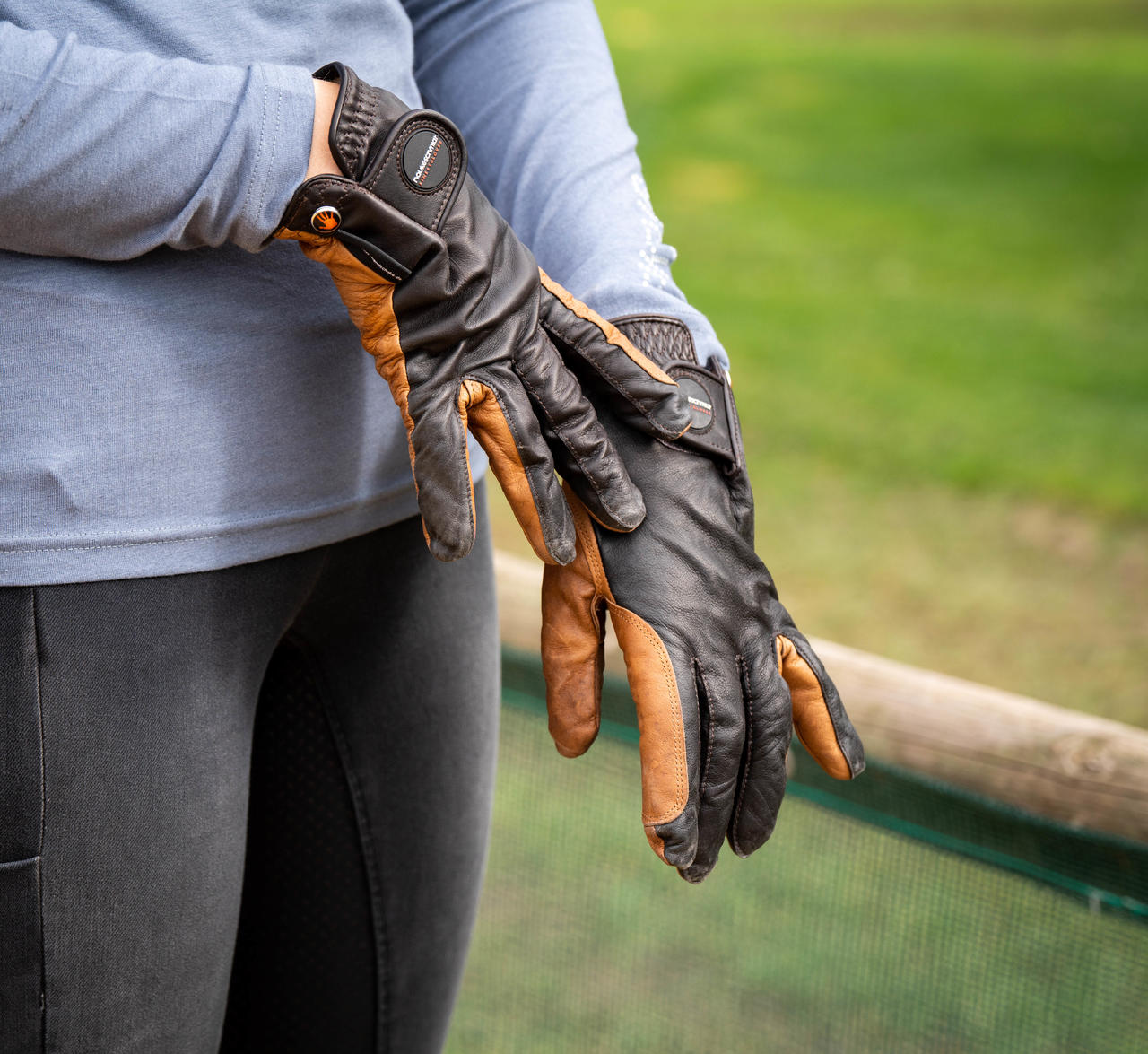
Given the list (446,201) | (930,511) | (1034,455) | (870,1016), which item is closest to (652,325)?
(446,201)

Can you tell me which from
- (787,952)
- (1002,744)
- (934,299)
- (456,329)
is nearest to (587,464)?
(456,329)

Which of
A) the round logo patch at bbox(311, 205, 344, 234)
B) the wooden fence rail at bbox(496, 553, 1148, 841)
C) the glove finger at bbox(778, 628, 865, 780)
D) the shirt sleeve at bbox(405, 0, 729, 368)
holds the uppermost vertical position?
the round logo patch at bbox(311, 205, 344, 234)

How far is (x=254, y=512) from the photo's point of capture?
27.7 inches

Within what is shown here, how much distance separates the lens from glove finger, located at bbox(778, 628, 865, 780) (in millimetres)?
794

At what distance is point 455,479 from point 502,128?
12.6 inches

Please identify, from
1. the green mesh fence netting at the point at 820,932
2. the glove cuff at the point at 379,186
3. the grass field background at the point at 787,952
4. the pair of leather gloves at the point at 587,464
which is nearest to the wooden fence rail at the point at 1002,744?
the green mesh fence netting at the point at 820,932

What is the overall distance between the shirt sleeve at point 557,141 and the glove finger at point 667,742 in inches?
9.0

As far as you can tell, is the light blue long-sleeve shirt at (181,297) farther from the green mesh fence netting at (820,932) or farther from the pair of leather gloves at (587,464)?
the green mesh fence netting at (820,932)

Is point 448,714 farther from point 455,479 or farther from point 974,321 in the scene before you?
point 974,321

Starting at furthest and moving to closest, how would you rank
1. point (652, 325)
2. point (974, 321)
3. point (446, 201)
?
1. point (974, 321)
2. point (652, 325)
3. point (446, 201)

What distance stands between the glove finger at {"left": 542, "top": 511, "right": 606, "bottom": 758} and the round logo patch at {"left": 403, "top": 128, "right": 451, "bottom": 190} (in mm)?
225

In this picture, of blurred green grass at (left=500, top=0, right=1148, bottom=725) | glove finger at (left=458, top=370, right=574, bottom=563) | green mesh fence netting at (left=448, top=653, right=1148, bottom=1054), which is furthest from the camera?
blurred green grass at (left=500, top=0, right=1148, bottom=725)

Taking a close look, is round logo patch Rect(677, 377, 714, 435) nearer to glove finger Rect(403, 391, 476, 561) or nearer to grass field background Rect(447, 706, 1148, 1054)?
glove finger Rect(403, 391, 476, 561)

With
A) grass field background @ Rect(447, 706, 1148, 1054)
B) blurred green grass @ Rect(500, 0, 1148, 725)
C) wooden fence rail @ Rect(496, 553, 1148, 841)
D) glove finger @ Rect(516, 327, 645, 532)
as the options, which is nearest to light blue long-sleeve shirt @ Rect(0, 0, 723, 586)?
glove finger @ Rect(516, 327, 645, 532)
